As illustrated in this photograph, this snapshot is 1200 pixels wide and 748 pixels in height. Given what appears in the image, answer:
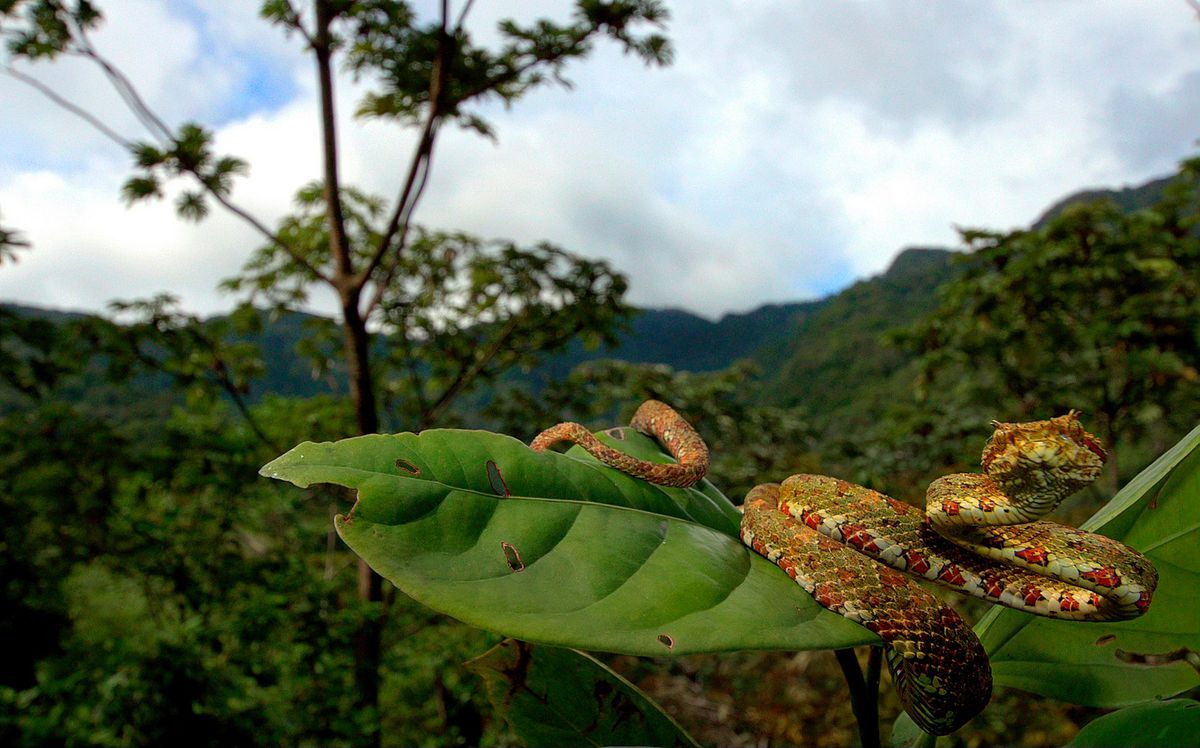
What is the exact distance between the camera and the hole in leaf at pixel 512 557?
618 mm

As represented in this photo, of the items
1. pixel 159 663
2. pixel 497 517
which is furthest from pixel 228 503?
pixel 497 517

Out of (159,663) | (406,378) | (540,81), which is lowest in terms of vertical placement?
(159,663)

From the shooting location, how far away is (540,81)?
4.64 meters

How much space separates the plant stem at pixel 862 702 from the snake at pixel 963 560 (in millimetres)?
47

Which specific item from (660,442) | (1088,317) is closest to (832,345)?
(1088,317)

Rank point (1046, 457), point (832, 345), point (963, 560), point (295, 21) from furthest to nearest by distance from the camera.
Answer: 1. point (832, 345)
2. point (295, 21)
3. point (963, 560)
4. point (1046, 457)

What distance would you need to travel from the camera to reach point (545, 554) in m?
0.65

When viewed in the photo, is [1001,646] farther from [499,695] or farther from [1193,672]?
[499,695]

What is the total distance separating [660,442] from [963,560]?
20.9 inches

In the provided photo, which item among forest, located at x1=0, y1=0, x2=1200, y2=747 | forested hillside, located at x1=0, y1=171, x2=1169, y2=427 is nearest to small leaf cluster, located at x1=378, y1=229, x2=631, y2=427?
forest, located at x1=0, y1=0, x2=1200, y2=747

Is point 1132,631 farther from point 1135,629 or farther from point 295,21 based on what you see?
point 295,21

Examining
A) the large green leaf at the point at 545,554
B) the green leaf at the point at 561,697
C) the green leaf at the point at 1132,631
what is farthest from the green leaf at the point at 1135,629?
the green leaf at the point at 561,697

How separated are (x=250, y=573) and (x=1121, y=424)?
644 centimetres

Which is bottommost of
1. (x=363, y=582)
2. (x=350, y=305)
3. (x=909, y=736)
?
(x=363, y=582)
